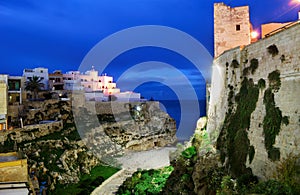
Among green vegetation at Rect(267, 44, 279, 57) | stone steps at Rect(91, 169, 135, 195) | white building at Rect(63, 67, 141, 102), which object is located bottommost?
stone steps at Rect(91, 169, 135, 195)

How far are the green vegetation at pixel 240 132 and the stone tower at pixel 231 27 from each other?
6.50 metres

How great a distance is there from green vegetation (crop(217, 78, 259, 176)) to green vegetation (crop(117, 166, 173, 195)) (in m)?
6.43

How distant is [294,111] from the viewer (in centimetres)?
1016

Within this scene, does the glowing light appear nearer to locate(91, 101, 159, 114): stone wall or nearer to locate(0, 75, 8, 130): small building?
locate(0, 75, 8, 130): small building

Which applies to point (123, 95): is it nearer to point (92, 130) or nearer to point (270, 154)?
point (92, 130)

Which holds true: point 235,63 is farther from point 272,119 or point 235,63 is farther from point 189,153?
point 189,153

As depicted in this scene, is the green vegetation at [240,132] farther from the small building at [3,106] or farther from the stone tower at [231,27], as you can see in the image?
the small building at [3,106]

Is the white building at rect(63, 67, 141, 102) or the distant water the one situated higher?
the white building at rect(63, 67, 141, 102)

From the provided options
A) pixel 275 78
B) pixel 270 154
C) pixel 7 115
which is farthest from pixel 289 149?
pixel 7 115

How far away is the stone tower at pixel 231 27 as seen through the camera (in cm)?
1991

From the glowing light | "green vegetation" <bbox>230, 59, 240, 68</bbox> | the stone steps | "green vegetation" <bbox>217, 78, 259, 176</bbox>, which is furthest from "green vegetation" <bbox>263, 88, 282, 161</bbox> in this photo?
the stone steps

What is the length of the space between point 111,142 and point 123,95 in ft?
75.3

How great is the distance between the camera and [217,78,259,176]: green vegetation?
1286 cm

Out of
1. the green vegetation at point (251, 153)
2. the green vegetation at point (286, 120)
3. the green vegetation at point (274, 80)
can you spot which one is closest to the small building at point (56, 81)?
the green vegetation at point (251, 153)
